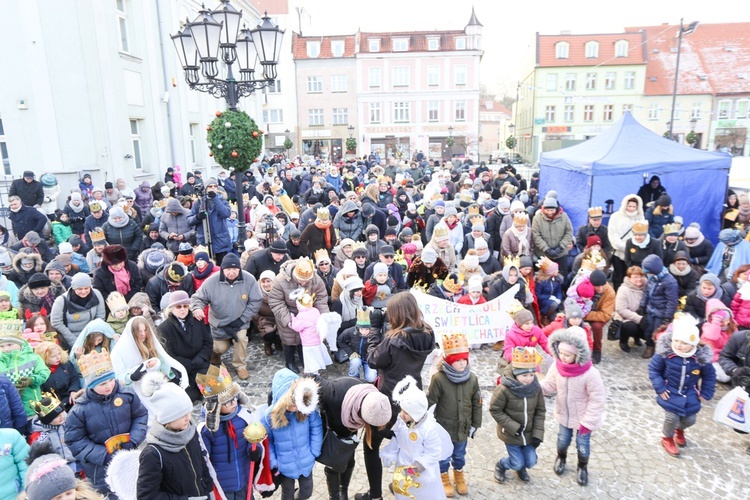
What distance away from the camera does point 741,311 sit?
6.14 metres

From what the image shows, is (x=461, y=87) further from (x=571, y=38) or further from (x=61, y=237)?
(x=61, y=237)

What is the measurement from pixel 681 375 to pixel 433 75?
41.9m

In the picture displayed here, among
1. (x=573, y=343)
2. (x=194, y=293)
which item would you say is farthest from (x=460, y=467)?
(x=194, y=293)

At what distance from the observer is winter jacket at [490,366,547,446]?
168 inches

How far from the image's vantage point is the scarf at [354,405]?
11.8ft

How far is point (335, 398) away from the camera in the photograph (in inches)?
149

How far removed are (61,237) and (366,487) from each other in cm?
868

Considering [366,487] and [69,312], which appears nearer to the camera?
[366,487]

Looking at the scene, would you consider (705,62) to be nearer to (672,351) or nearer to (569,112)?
(569,112)

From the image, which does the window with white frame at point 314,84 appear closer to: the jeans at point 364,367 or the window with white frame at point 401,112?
the window with white frame at point 401,112

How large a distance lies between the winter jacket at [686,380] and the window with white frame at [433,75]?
4150 cm

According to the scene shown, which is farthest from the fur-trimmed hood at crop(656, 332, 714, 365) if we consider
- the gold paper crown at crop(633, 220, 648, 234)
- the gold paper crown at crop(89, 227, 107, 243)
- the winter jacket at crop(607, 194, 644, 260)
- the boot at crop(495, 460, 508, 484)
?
the gold paper crown at crop(89, 227, 107, 243)

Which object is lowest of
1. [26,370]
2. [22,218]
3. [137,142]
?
[26,370]

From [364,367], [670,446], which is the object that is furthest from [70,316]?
[670,446]
